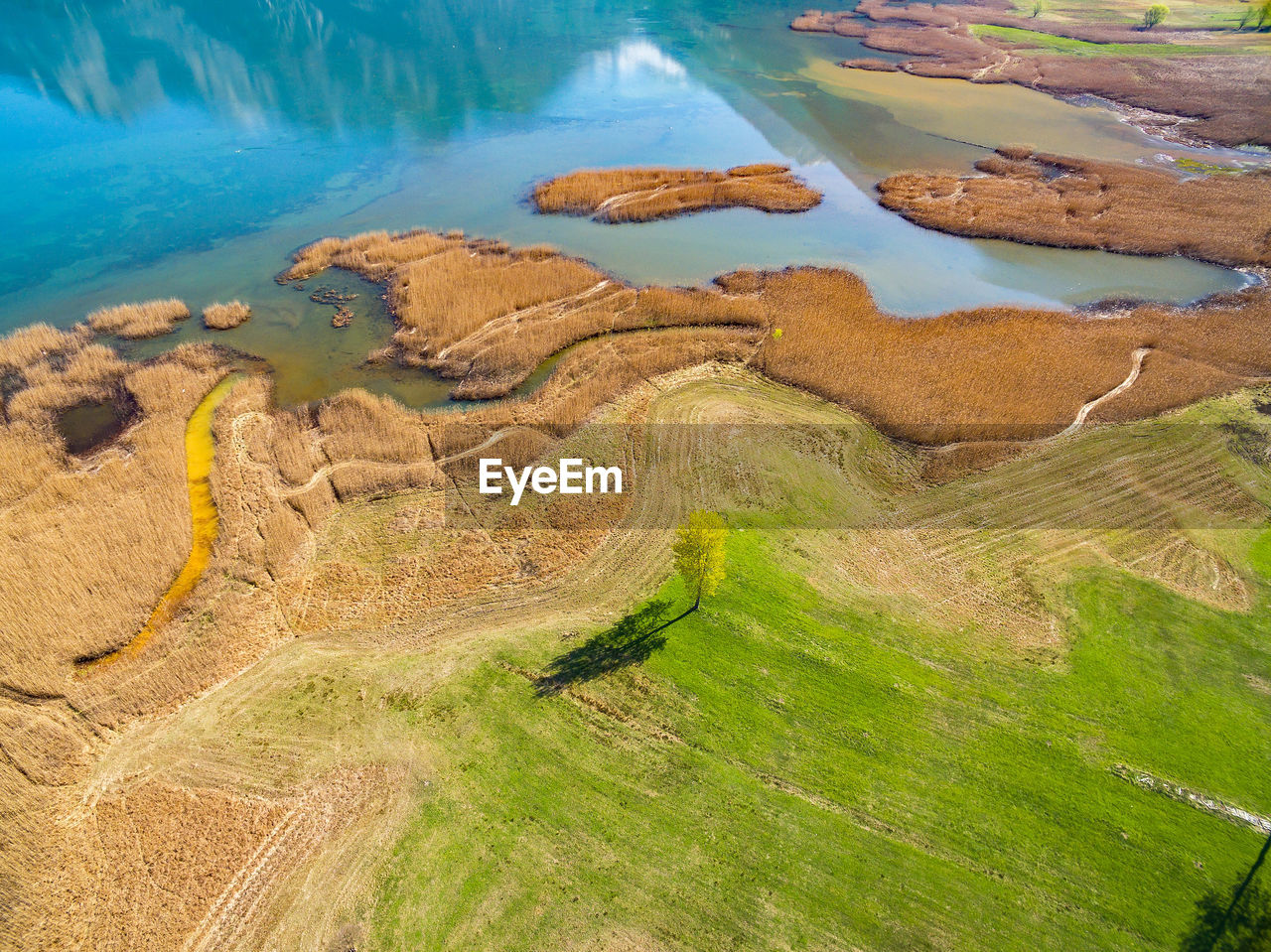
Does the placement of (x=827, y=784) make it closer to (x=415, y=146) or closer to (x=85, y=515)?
(x=85, y=515)

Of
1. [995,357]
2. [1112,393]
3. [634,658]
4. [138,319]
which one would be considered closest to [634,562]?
[634,658]

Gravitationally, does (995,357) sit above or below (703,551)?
below

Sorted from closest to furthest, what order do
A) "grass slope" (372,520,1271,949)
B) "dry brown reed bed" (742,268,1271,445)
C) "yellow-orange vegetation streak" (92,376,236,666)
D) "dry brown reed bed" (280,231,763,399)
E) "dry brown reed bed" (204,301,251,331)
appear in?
"grass slope" (372,520,1271,949), "yellow-orange vegetation streak" (92,376,236,666), "dry brown reed bed" (742,268,1271,445), "dry brown reed bed" (280,231,763,399), "dry brown reed bed" (204,301,251,331)

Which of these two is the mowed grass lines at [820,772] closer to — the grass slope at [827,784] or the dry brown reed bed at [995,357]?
the grass slope at [827,784]

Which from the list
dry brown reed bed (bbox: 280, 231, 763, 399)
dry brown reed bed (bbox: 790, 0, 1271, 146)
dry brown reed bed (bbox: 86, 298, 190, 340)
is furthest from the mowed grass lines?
dry brown reed bed (bbox: 790, 0, 1271, 146)

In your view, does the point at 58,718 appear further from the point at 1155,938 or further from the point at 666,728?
the point at 1155,938

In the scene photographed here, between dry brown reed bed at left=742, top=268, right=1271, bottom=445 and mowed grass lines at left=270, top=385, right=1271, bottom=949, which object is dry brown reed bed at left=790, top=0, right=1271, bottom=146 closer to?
dry brown reed bed at left=742, top=268, right=1271, bottom=445

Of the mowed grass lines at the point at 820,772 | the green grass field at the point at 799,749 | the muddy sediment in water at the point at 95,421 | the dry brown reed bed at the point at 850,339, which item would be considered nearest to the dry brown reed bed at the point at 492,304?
the dry brown reed bed at the point at 850,339
